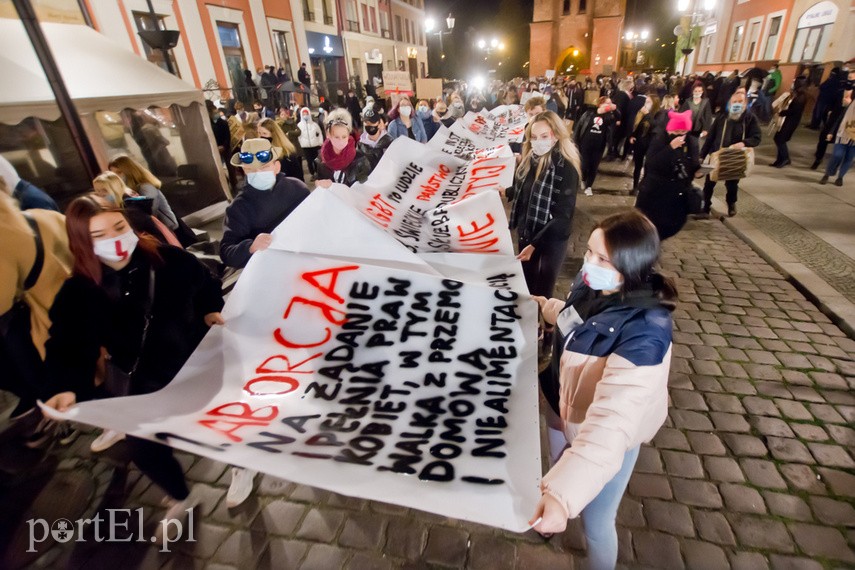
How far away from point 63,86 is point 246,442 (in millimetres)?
4987

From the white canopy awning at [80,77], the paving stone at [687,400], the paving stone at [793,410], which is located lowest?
the paving stone at [687,400]

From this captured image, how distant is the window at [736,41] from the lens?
27.4m

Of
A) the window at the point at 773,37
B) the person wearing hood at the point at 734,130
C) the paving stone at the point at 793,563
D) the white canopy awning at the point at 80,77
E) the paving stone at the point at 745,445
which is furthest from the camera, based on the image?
the window at the point at 773,37

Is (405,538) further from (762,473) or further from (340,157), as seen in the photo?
(340,157)

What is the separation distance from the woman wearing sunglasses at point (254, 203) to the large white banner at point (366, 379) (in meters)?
0.49

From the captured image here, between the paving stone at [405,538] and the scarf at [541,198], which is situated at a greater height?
the scarf at [541,198]

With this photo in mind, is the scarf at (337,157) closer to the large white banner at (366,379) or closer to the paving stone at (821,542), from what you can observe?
the large white banner at (366,379)

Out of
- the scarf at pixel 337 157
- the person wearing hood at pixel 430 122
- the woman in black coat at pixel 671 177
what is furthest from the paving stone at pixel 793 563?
the person wearing hood at pixel 430 122

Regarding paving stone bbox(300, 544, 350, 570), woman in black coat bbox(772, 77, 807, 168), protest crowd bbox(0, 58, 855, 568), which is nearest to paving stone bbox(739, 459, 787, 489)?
protest crowd bbox(0, 58, 855, 568)

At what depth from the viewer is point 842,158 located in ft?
→ 28.3

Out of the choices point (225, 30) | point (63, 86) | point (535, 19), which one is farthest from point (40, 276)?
point (535, 19)

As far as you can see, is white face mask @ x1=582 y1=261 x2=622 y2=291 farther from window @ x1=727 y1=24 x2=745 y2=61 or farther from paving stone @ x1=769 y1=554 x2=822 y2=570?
window @ x1=727 y1=24 x2=745 y2=61

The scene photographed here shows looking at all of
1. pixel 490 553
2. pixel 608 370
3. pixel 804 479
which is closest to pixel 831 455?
pixel 804 479

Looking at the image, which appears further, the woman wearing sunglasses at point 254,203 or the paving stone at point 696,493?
the woman wearing sunglasses at point 254,203
